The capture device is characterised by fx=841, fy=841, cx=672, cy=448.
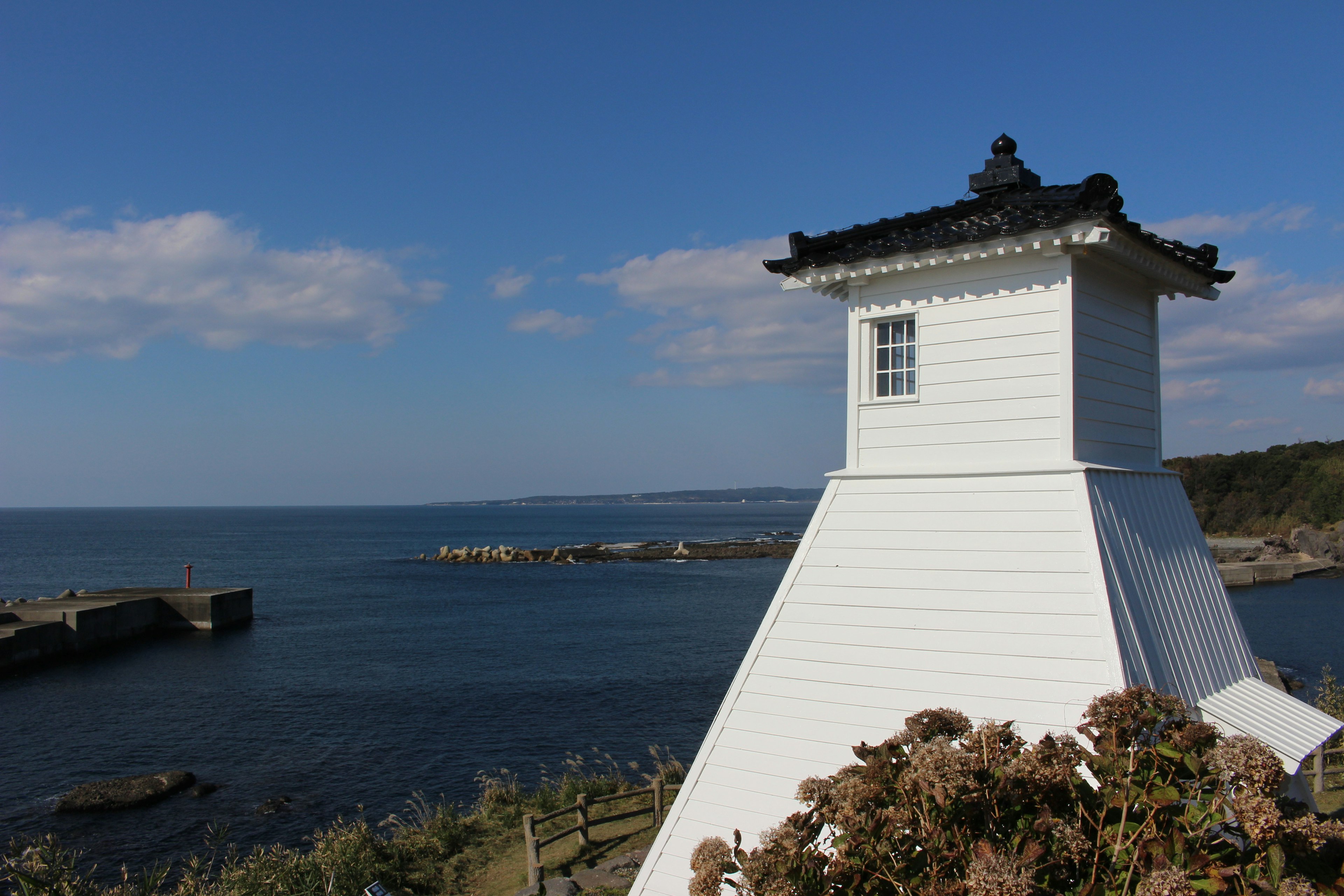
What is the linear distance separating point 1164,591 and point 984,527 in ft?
5.83

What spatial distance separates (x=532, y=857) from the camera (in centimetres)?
1127

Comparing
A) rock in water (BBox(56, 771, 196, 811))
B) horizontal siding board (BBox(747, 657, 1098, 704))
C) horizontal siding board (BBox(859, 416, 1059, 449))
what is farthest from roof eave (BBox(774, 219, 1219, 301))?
rock in water (BBox(56, 771, 196, 811))

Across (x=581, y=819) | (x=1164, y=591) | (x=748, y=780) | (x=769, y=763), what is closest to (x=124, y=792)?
(x=581, y=819)

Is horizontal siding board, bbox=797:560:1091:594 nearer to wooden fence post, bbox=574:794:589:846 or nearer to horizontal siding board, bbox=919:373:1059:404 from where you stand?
horizontal siding board, bbox=919:373:1059:404

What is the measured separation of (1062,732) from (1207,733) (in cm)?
220

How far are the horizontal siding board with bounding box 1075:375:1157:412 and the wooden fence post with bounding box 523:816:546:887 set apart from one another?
8.87 metres

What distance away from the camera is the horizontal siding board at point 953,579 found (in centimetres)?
652

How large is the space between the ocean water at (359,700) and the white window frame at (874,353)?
15.2 meters

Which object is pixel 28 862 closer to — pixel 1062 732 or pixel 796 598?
pixel 796 598

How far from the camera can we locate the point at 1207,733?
4059 millimetres

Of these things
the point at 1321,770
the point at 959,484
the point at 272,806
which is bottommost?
the point at 272,806

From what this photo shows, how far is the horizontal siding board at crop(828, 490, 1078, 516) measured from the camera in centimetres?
682

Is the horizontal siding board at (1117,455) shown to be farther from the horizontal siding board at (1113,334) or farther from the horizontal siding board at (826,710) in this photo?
the horizontal siding board at (826,710)

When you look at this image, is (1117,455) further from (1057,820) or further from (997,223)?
(1057,820)
